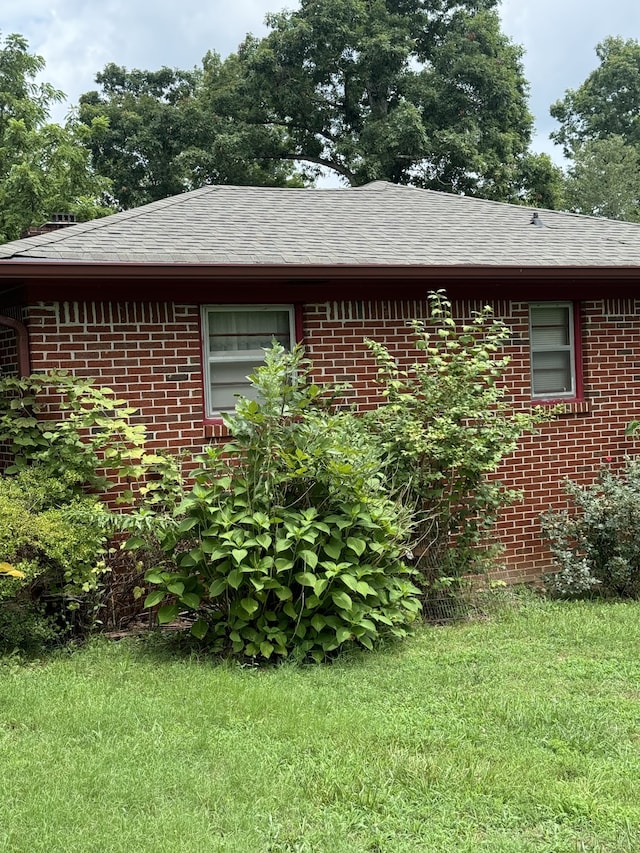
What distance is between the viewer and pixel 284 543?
19.0 feet

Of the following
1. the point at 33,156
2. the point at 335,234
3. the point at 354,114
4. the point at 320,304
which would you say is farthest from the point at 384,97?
the point at 320,304

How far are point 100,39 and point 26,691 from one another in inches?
1102

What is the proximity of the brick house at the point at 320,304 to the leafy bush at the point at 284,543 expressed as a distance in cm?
140

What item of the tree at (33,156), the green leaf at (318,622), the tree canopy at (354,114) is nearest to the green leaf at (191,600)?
the green leaf at (318,622)

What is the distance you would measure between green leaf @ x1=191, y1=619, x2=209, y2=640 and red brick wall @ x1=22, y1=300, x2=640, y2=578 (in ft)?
5.78

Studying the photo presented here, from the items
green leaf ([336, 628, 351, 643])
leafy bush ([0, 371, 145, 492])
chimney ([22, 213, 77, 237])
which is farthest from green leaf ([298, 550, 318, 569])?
chimney ([22, 213, 77, 237])

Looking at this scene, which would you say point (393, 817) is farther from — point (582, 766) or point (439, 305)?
point (439, 305)

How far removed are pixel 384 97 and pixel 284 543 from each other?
21875 millimetres

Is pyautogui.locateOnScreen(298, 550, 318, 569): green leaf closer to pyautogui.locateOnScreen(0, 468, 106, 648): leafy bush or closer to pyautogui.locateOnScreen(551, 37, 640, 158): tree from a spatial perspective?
Answer: pyautogui.locateOnScreen(0, 468, 106, 648): leafy bush

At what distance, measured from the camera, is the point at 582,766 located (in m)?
4.11

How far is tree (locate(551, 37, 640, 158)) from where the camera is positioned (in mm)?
40469

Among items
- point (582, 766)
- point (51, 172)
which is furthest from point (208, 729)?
point (51, 172)

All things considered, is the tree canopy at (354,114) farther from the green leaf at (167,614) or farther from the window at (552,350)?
the green leaf at (167,614)

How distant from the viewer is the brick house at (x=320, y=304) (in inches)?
274
